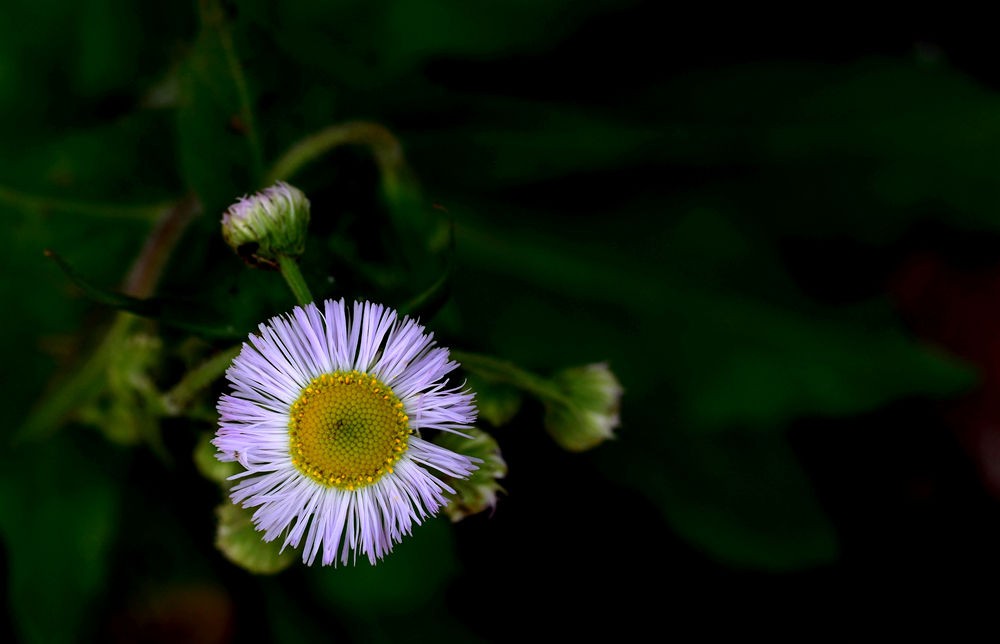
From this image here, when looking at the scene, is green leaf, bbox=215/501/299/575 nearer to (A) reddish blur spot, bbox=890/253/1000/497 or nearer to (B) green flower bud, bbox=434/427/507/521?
(B) green flower bud, bbox=434/427/507/521

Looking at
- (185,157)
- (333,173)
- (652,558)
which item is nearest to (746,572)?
(652,558)

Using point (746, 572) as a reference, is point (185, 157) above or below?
above

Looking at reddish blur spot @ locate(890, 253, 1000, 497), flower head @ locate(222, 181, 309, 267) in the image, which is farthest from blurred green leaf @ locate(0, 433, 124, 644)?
reddish blur spot @ locate(890, 253, 1000, 497)

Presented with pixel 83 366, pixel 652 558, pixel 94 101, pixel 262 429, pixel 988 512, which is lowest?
pixel 652 558

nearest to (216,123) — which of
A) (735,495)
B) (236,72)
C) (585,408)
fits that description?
(236,72)

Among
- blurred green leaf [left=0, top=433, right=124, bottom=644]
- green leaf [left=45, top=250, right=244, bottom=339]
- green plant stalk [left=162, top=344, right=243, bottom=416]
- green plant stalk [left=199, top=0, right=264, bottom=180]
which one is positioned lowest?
blurred green leaf [left=0, top=433, right=124, bottom=644]

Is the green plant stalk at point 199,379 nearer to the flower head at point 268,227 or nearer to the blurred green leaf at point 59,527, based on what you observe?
the flower head at point 268,227

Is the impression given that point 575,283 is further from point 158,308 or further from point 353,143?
point 158,308

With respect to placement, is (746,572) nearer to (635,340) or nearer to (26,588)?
(635,340)
